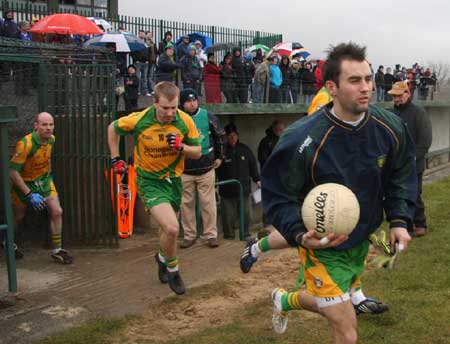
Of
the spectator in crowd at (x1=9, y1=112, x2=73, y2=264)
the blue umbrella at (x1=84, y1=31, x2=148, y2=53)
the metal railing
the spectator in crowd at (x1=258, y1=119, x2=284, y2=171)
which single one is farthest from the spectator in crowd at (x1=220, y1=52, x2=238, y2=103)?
the metal railing

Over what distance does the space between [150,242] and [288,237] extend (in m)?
6.19

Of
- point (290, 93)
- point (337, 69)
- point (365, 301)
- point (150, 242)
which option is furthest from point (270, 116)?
point (337, 69)

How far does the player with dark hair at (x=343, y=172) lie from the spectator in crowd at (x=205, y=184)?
4895 millimetres

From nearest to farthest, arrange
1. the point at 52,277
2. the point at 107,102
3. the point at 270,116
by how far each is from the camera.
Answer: the point at 52,277 < the point at 107,102 < the point at 270,116

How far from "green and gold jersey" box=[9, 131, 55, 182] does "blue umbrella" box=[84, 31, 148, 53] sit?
5277 millimetres

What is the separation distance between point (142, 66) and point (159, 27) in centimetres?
443

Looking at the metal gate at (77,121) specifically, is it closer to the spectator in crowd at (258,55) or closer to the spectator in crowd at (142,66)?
the spectator in crowd at (142,66)

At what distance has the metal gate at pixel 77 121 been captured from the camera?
8859 mm

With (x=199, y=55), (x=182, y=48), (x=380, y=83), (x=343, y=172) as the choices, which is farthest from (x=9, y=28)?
(x=380, y=83)

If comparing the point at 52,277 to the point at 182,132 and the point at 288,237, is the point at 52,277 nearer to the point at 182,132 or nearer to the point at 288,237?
the point at 182,132

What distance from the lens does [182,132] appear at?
22.4ft

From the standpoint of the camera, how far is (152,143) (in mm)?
6684

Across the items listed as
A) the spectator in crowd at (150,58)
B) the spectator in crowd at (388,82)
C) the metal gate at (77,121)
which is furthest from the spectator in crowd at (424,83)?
the metal gate at (77,121)

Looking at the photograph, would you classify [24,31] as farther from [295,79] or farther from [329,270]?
[329,270]
